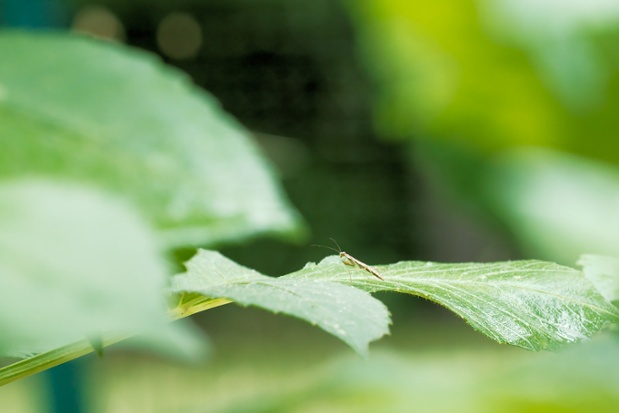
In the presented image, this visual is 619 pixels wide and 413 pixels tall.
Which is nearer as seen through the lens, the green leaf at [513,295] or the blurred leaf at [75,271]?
the blurred leaf at [75,271]

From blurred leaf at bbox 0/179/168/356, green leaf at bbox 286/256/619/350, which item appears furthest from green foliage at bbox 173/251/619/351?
blurred leaf at bbox 0/179/168/356

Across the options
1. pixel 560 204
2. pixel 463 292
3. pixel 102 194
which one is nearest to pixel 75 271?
pixel 102 194

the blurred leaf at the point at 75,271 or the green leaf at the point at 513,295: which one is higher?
the green leaf at the point at 513,295

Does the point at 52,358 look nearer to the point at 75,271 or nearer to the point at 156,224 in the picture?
the point at 156,224

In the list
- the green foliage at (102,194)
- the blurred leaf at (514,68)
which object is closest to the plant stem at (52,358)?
the green foliage at (102,194)

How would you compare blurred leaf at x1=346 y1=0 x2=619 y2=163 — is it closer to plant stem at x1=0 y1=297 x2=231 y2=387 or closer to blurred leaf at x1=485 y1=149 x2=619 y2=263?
blurred leaf at x1=485 y1=149 x2=619 y2=263

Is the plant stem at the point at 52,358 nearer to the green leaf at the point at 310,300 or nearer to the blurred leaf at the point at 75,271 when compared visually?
the green leaf at the point at 310,300

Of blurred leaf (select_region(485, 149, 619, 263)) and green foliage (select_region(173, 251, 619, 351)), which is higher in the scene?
green foliage (select_region(173, 251, 619, 351))

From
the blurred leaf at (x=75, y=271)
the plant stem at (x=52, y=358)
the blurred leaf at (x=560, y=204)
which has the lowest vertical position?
the blurred leaf at (x=75, y=271)
